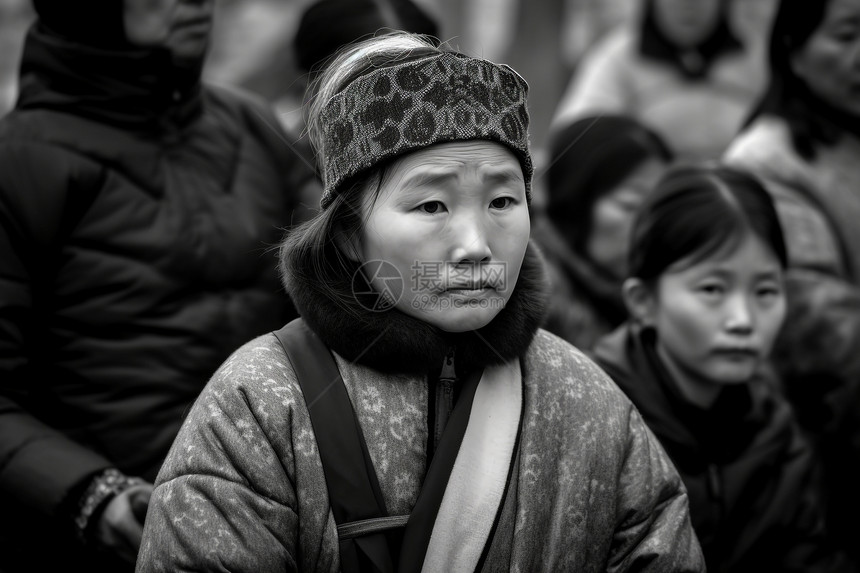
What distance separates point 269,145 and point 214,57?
7.95 meters

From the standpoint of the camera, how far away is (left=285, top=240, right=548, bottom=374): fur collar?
6.46 ft

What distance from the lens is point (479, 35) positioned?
1063 centimetres

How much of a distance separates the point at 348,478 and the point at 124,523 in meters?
0.74

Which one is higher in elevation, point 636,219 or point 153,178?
point 153,178

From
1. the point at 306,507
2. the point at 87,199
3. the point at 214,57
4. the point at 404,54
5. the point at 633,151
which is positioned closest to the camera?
the point at 306,507

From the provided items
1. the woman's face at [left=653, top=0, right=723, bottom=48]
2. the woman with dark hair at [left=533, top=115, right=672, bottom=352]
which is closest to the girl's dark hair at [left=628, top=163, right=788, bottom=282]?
the woman with dark hair at [left=533, top=115, right=672, bottom=352]

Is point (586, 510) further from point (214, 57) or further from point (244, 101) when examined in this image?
point (214, 57)

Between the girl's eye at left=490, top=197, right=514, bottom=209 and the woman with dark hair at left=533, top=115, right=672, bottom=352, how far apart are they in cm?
180

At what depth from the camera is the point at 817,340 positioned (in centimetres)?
332

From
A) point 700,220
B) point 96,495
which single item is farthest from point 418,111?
point 700,220

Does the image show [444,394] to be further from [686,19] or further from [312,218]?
[686,19]

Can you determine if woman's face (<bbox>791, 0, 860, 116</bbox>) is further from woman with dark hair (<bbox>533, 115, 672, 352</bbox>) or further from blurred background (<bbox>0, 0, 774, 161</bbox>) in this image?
blurred background (<bbox>0, 0, 774, 161</bbox>)

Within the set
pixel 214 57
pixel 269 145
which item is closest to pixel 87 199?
pixel 269 145

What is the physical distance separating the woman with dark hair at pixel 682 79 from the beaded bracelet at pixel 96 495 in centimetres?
304
